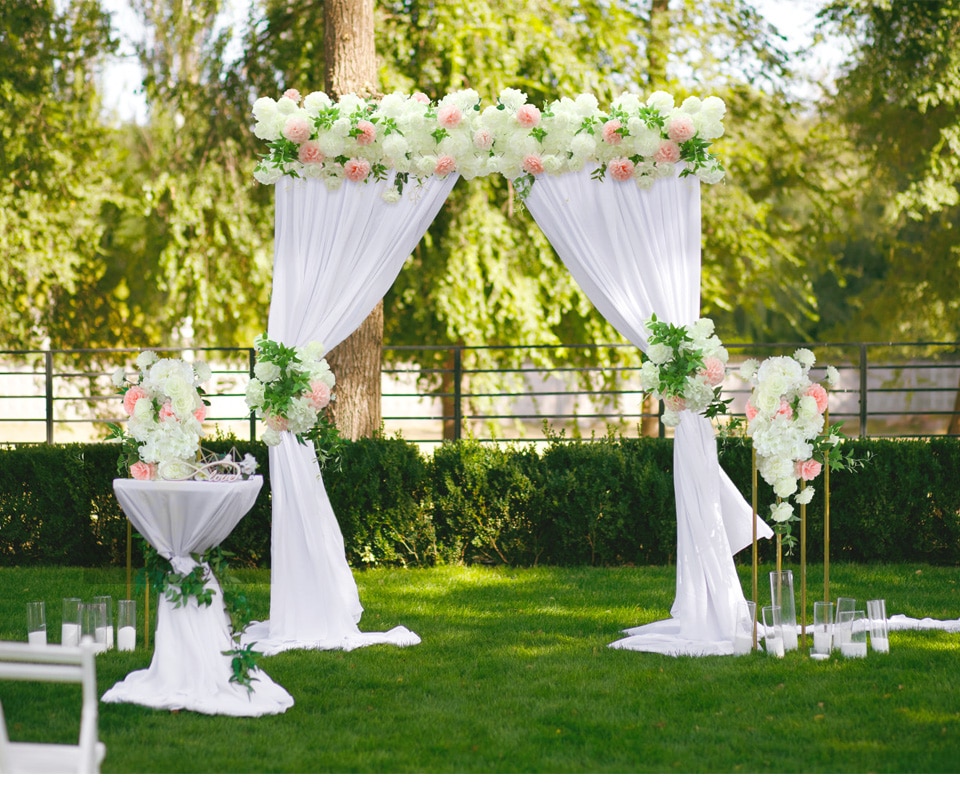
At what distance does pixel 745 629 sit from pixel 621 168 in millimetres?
2634

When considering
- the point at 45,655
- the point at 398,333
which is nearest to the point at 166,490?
the point at 45,655

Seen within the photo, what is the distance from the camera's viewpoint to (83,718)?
337 centimetres

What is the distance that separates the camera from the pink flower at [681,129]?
20.3 ft

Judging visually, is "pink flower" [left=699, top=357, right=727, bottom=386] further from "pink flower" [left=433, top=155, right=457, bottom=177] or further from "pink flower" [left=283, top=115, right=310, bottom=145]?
"pink flower" [left=283, top=115, right=310, bottom=145]

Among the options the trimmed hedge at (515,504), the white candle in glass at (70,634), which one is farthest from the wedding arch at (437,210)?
the trimmed hedge at (515,504)

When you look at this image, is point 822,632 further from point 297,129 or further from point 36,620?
point 36,620

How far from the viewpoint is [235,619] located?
523 centimetres

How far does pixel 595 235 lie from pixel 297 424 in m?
2.03

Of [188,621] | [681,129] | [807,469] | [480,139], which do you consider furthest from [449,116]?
[188,621]

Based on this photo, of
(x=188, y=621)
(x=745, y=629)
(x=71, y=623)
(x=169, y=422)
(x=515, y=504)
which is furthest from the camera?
(x=515, y=504)

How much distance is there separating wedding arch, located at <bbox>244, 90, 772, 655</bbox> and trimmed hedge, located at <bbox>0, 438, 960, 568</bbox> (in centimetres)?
193

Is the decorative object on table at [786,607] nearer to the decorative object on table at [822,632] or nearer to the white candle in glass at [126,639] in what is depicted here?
the decorative object on table at [822,632]

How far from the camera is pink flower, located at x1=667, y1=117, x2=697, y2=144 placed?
6191 millimetres

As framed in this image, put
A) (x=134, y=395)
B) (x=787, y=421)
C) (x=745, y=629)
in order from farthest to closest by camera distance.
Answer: (x=745, y=629), (x=787, y=421), (x=134, y=395)
